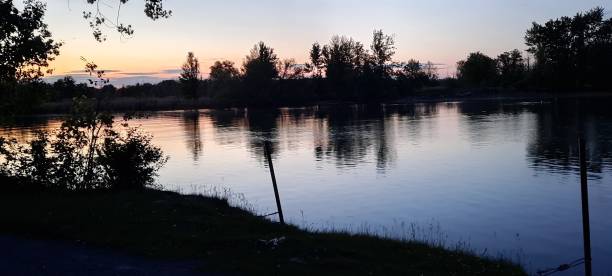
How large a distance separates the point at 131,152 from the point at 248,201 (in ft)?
17.0

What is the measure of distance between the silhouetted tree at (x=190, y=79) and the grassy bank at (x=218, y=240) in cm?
13774

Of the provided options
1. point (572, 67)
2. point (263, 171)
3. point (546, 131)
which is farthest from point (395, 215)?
point (572, 67)

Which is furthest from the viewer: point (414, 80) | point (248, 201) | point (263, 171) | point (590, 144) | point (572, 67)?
point (414, 80)

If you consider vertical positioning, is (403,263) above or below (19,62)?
below

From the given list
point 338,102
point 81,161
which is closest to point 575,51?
point 338,102

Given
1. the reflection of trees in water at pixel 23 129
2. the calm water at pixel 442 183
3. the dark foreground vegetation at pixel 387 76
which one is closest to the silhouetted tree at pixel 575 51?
the dark foreground vegetation at pixel 387 76

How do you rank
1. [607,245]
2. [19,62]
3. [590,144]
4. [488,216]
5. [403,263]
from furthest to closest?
[590,144], [19,62], [488,216], [607,245], [403,263]

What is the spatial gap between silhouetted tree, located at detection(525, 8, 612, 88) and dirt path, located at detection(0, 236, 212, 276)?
133 metres

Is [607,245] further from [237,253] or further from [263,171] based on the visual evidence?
[263,171]

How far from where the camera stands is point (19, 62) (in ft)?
65.0

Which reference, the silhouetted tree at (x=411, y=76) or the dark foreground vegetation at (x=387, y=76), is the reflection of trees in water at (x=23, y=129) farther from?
the silhouetted tree at (x=411, y=76)

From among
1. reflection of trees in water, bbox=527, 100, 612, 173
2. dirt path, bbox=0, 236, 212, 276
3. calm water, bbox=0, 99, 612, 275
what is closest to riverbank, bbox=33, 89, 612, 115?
reflection of trees in water, bbox=527, 100, 612, 173

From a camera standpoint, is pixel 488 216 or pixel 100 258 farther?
pixel 488 216

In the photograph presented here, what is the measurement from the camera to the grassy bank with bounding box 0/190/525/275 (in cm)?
1070
